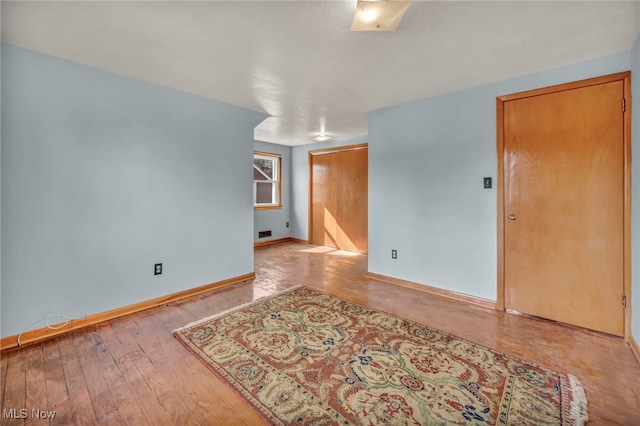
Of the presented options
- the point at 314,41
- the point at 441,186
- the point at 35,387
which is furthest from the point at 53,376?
the point at 441,186

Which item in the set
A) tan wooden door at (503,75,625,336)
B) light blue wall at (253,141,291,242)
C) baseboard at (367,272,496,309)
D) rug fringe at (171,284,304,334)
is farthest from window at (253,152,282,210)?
tan wooden door at (503,75,625,336)

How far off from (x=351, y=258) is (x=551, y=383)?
11.1 feet

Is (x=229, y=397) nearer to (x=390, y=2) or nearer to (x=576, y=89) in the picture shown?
(x=390, y=2)

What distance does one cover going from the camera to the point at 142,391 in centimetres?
161

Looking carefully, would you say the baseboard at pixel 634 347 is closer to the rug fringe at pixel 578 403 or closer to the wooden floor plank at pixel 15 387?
the rug fringe at pixel 578 403

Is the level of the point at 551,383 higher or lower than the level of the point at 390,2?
lower

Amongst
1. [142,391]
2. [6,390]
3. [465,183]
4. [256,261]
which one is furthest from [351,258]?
[6,390]

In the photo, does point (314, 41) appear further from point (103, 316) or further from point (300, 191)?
point (300, 191)

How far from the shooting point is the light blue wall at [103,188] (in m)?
2.08

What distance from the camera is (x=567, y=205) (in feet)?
7.82

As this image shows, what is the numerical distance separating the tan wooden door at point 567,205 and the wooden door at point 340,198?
2.84 meters

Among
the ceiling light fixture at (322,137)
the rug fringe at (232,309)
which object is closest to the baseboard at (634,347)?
the rug fringe at (232,309)

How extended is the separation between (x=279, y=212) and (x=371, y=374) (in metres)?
4.86

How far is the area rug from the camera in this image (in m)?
1.43
